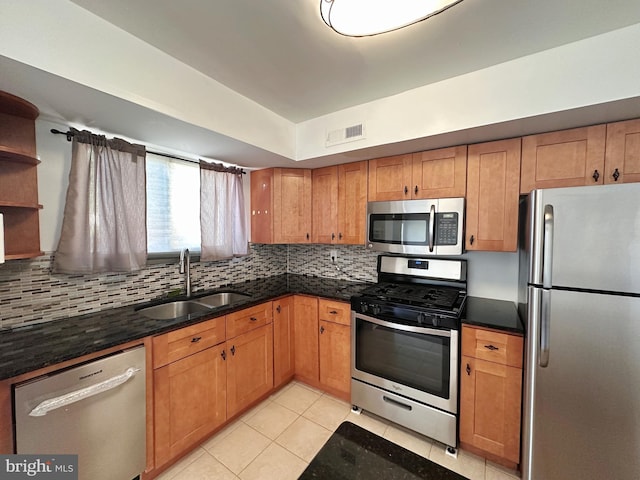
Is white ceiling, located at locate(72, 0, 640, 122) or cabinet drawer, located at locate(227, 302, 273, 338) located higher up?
white ceiling, located at locate(72, 0, 640, 122)

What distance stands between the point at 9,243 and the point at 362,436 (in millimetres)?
2170

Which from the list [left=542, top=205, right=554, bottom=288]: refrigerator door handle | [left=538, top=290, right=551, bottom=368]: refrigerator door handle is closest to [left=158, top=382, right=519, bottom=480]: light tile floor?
[left=538, top=290, right=551, bottom=368]: refrigerator door handle

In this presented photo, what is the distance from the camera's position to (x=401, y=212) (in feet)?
7.03

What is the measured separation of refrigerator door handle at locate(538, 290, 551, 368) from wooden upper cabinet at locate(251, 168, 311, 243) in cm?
191

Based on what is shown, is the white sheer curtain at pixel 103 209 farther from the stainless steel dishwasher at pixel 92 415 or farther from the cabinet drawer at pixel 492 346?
the cabinet drawer at pixel 492 346

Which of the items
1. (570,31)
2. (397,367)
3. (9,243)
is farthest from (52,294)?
(570,31)

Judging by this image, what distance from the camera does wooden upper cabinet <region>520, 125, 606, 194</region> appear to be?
1.51 m

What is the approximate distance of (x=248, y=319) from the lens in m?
2.11

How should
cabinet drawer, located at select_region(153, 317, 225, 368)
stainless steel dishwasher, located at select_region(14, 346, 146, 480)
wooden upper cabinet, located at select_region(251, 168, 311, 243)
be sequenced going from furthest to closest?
wooden upper cabinet, located at select_region(251, 168, 311, 243) < cabinet drawer, located at select_region(153, 317, 225, 368) < stainless steel dishwasher, located at select_region(14, 346, 146, 480)

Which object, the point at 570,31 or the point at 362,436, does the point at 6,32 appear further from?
the point at 570,31

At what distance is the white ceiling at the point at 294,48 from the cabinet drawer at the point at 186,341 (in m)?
1.33

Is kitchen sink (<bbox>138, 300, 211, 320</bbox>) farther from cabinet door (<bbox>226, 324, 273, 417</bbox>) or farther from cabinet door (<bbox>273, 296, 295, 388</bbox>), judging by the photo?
cabinet door (<bbox>273, 296, 295, 388</bbox>)

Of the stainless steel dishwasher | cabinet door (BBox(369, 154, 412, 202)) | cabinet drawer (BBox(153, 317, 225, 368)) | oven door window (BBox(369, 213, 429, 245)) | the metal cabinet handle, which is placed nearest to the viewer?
the stainless steel dishwasher

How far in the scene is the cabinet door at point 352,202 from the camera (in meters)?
2.39
